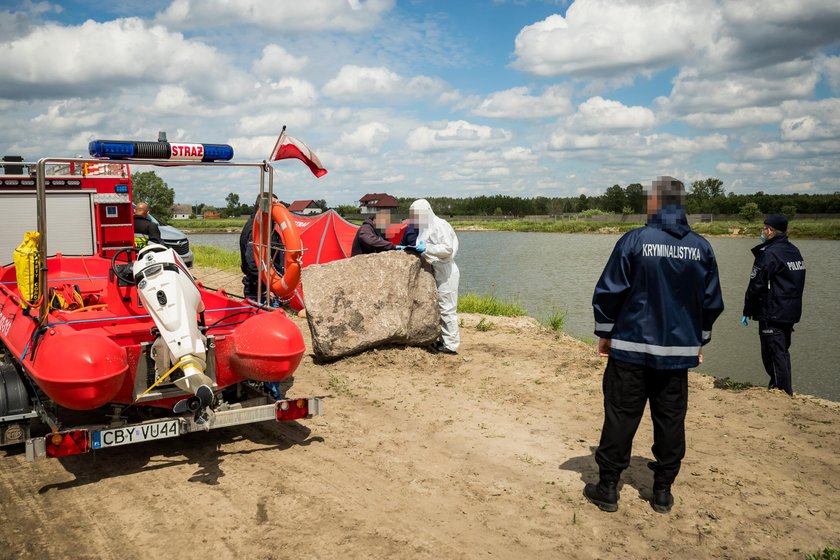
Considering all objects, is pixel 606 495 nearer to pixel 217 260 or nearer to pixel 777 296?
pixel 777 296

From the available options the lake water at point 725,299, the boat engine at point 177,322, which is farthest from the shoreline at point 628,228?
the boat engine at point 177,322

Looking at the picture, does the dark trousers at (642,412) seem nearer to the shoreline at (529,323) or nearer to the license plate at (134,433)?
the license plate at (134,433)

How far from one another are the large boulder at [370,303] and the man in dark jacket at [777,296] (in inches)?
161

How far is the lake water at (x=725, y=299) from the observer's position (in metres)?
11.2

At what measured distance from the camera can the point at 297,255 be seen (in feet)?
26.9

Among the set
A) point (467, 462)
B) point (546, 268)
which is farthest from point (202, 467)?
point (546, 268)

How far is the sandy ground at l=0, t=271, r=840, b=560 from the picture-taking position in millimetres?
4137

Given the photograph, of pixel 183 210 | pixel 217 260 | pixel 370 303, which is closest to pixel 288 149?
pixel 370 303

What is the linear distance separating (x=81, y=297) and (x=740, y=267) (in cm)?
2506

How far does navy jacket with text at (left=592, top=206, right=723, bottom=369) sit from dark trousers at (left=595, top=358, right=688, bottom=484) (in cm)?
13

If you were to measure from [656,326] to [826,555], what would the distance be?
5.42 ft

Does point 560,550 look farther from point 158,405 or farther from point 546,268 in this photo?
point 546,268

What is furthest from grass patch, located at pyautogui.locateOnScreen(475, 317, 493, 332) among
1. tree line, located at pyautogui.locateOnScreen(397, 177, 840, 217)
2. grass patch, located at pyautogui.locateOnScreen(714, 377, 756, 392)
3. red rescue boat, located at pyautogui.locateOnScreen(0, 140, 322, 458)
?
tree line, located at pyautogui.locateOnScreen(397, 177, 840, 217)

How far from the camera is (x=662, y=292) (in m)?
4.40
